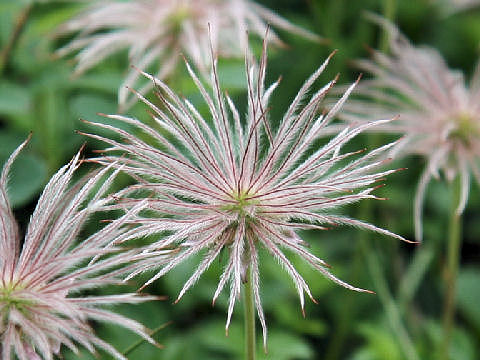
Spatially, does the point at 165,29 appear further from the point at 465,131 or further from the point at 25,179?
the point at 465,131

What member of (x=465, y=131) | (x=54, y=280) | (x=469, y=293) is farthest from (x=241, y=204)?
(x=469, y=293)

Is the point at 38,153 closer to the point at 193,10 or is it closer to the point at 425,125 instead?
the point at 193,10

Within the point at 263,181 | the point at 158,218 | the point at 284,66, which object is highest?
the point at 284,66

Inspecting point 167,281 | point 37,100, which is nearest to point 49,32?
point 37,100

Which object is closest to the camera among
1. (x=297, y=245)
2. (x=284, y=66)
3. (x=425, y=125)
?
(x=297, y=245)

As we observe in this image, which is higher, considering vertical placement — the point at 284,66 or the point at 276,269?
the point at 284,66

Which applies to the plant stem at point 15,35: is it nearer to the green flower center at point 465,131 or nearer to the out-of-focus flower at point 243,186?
the out-of-focus flower at point 243,186

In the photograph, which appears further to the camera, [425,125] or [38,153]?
[38,153]
